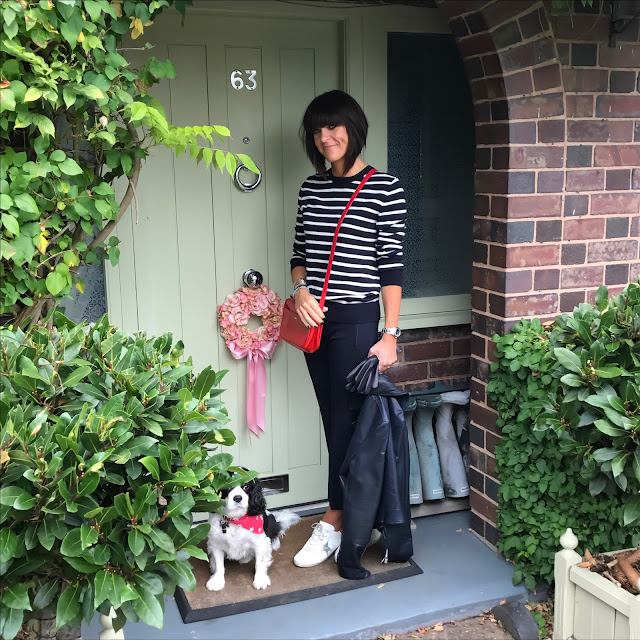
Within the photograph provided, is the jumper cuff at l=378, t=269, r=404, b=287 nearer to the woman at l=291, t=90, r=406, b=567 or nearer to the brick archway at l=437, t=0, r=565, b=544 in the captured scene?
the woman at l=291, t=90, r=406, b=567

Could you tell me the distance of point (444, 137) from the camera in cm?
365

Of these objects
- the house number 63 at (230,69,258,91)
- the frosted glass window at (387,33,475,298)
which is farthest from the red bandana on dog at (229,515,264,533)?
the house number 63 at (230,69,258,91)

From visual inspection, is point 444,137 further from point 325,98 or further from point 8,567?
point 8,567

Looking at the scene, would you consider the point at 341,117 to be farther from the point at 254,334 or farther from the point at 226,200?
the point at 254,334

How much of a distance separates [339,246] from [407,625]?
1391 millimetres

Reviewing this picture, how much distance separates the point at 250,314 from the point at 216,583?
3.62 ft

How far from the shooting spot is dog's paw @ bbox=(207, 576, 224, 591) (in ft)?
9.61

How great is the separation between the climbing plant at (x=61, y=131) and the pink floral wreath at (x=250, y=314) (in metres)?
0.78

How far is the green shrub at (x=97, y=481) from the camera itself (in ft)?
5.56

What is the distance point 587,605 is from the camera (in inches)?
99.8

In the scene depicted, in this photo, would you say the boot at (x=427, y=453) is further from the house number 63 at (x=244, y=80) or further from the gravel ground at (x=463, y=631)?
the house number 63 at (x=244, y=80)

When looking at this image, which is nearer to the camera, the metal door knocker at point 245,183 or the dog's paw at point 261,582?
the dog's paw at point 261,582

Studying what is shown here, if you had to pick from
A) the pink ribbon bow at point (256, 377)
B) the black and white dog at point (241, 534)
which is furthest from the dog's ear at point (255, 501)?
the pink ribbon bow at point (256, 377)

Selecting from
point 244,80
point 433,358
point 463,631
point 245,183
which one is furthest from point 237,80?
point 463,631
